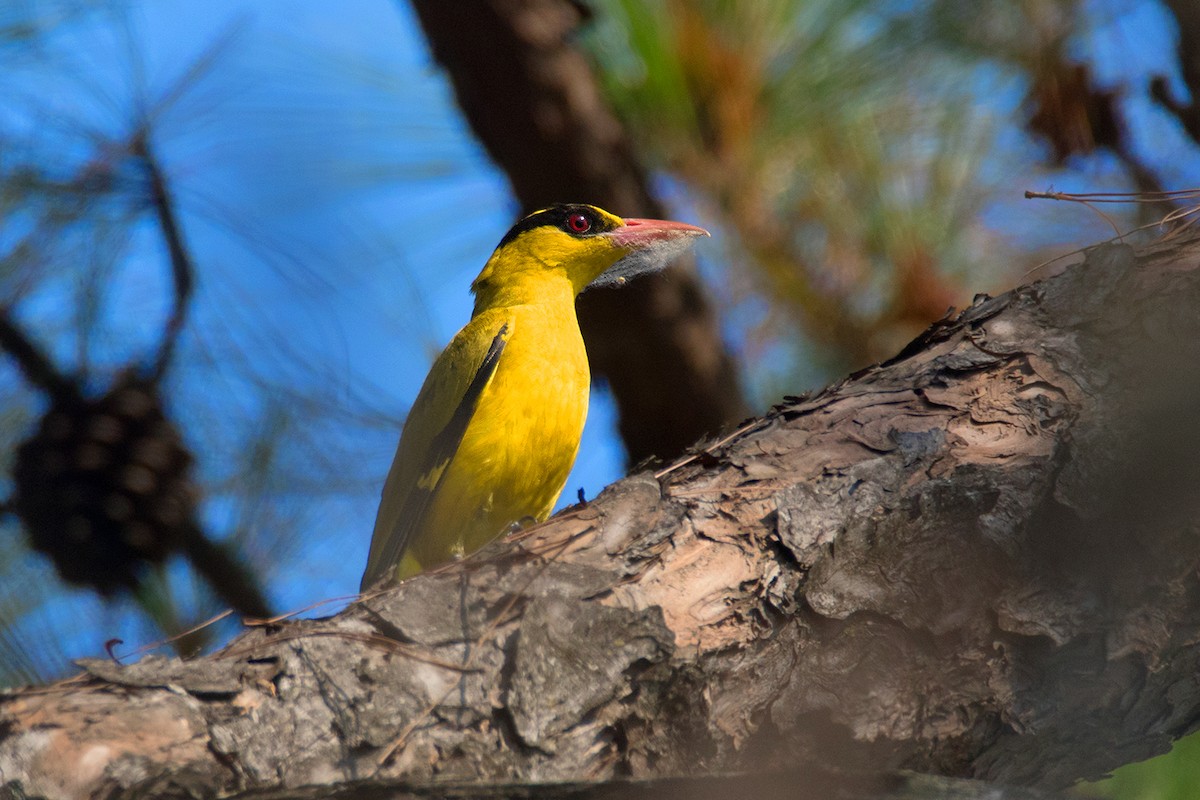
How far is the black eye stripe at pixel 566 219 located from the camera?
497 cm

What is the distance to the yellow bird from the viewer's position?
159 inches

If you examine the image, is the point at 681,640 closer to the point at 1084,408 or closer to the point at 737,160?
the point at 1084,408

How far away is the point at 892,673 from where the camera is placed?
2.38 m

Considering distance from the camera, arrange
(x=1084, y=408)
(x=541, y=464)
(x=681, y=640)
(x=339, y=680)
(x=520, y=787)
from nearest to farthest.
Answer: (x=520, y=787) → (x=339, y=680) → (x=681, y=640) → (x=1084, y=408) → (x=541, y=464)

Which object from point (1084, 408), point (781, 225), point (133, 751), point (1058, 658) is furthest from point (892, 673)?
point (781, 225)

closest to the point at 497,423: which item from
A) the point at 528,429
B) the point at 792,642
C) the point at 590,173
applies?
the point at 528,429

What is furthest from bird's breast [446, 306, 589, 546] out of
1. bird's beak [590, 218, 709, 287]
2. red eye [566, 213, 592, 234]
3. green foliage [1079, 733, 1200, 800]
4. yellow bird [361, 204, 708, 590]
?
green foliage [1079, 733, 1200, 800]

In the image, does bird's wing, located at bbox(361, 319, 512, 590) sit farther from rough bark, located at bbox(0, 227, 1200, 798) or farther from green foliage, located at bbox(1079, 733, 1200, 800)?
green foliage, located at bbox(1079, 733, 1200, 800)

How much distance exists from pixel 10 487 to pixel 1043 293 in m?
3.74

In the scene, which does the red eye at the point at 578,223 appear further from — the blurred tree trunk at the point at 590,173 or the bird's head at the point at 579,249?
the blurred tree trunk at the point at 590,173

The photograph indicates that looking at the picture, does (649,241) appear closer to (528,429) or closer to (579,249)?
(579,249)

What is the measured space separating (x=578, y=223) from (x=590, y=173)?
239 millimetres

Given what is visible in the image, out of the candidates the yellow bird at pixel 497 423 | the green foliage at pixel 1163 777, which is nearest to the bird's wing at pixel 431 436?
the yellow bird at pixel 497 423

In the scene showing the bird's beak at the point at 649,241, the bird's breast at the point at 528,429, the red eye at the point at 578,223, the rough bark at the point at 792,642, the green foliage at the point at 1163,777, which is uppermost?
the red eye at the point at 578,223
